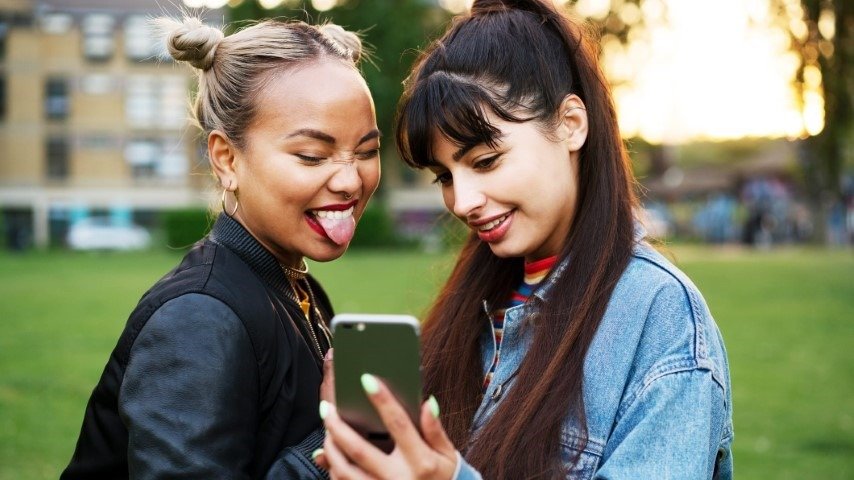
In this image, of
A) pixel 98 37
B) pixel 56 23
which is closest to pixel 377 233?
pixel 98 37

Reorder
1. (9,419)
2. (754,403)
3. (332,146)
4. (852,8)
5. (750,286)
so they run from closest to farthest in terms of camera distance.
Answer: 1. (332,146)
2. (9,419)
3. (754,403)
4. (750,286)
5. (852,8)

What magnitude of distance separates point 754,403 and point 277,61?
23.9 feet

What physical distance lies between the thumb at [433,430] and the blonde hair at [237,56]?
1.11 metres

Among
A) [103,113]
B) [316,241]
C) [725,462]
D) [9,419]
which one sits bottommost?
[9,419]

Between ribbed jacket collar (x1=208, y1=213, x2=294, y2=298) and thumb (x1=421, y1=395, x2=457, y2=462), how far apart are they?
86 centimetres

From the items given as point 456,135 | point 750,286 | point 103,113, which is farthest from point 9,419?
point 103,113

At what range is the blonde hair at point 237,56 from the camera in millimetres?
2564

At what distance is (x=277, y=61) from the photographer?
257cm

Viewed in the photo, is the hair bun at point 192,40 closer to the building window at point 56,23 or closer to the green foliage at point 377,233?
the green foliage at point 377,233

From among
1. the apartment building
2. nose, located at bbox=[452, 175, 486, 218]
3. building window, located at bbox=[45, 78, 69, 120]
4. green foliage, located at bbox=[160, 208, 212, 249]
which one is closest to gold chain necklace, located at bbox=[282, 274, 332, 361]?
nose, located at bbox=[452, 175, 486, 218]

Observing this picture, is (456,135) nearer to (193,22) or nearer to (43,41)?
(193,22)

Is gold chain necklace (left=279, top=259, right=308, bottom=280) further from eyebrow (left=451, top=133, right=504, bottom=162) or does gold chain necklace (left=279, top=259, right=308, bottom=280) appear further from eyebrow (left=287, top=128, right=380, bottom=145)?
eyebrow (left=451, top=133, right=504, bottom=162)

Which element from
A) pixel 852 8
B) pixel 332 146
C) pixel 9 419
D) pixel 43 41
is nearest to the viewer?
pixel 332 146

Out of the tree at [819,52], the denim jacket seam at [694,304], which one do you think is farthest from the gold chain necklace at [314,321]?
the tree at [819,52]
